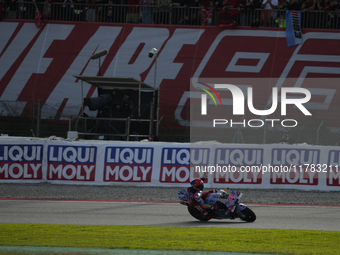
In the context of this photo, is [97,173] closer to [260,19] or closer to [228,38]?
[228,38]

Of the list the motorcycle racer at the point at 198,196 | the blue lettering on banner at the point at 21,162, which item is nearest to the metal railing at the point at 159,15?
the blue lettering on banner at the point at 21,162

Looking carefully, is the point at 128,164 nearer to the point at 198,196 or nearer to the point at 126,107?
the point at 126,107

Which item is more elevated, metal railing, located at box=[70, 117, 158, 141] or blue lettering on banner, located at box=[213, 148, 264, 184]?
metal railing, located at box=[70, 117, 158, 141]

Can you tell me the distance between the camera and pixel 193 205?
7848 mm

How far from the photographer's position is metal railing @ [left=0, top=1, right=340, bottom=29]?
19.1m

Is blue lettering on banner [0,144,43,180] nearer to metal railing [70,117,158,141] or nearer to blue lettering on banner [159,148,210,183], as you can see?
metal railing [70,117,158,141]

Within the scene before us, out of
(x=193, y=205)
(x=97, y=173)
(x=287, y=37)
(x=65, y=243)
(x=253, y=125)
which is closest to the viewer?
(x=65, y=243)

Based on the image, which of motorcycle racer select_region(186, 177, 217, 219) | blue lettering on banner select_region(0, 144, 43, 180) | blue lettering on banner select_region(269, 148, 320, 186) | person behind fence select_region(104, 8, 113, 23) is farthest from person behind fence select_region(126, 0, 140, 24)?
motorcycle racer select_region(186, 177, 217, 219)

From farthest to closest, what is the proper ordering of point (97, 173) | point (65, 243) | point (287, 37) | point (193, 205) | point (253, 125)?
point (287, 37), point (253, 125), point (97, 173), point (193, 205), point (65, 243)

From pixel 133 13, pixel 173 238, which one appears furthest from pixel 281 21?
pixel 173 238

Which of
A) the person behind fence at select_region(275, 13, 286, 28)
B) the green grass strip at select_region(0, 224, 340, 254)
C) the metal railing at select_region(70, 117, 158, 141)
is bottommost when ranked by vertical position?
the green grass strip at select_region(0, 224, 340, 254)

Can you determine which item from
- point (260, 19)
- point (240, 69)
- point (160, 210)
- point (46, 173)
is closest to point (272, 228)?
point (160, 210)

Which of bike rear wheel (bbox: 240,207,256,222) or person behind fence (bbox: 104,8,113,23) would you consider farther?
person behind fence (bbox: 104,8,113,23)

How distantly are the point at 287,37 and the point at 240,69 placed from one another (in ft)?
8.13
